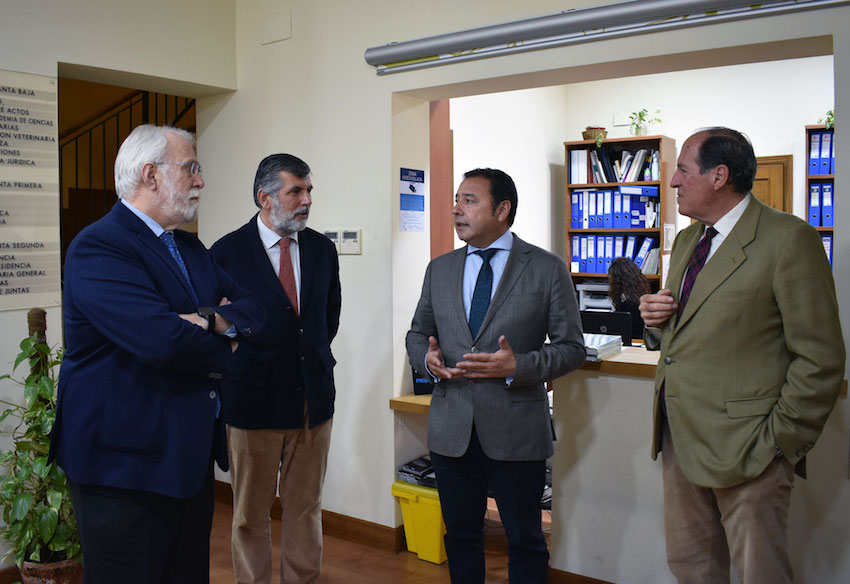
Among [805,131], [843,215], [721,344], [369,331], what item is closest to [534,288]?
[721,344]

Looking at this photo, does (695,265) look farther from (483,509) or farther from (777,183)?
(777,183)

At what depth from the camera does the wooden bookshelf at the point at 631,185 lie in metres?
5.94

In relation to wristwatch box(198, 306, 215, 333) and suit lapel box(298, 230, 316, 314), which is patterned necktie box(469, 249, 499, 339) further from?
wristwatch box(198, 306, 215, 333)

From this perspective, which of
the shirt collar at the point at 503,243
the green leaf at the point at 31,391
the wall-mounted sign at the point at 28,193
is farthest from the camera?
the wall-mounted sign at the point at 28,193

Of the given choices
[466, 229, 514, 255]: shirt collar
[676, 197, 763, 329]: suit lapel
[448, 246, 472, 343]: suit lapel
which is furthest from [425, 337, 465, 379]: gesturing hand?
[676, 197, 763, 329]: suit lapel

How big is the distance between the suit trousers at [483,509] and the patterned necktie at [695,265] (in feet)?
2.30

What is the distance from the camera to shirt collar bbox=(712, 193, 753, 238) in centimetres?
201

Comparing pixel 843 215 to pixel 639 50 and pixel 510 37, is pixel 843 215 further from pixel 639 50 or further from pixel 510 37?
pixel 510 37

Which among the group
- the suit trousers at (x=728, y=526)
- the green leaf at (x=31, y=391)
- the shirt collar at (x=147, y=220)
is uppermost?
the shirt collar at (x=147, y=220)

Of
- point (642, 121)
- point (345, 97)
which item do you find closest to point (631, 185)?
point (642, 121)

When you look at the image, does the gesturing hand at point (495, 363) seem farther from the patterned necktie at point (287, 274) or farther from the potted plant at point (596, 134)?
the potted plant at point (596, 134)

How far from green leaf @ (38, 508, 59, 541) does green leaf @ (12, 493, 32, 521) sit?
2.5 inches

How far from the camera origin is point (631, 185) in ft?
19.7

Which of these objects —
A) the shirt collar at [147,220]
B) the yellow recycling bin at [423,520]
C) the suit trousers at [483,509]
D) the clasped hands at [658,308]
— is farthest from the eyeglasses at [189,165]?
the yellow recycling bin at [423,520]
